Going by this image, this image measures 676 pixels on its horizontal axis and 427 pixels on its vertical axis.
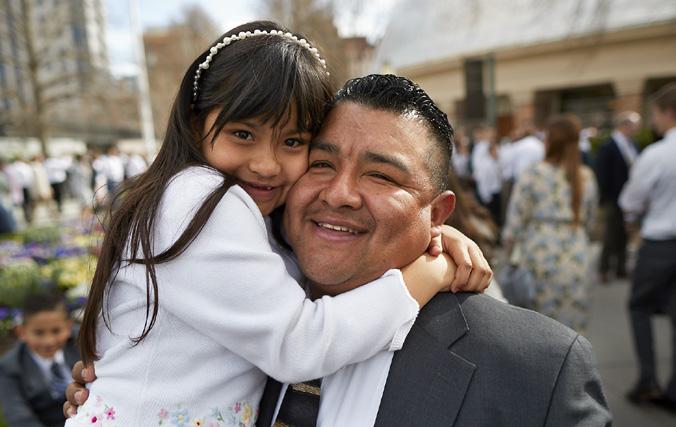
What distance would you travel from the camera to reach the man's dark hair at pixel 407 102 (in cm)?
166

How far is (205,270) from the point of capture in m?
1.47

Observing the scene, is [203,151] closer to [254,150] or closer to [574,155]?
[254,150]

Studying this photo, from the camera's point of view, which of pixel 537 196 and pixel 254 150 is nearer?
pixel 254 150

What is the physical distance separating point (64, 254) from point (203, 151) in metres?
6.67

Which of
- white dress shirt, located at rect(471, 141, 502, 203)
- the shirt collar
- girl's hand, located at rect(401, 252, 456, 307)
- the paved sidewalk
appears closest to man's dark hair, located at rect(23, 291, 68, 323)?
girl's hand, located at rect(401, 252, 456, 307)

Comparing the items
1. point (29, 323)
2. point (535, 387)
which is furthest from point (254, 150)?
point (29, 323)

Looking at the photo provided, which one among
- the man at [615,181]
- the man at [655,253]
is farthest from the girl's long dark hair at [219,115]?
the man at [615,181]

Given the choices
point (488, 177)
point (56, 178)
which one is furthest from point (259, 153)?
A: point (56, 178)

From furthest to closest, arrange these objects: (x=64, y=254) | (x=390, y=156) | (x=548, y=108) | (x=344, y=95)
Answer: (x=548, y=108)
(x=64, y=254)
(x=344, y=95)
(x=390, y=156)

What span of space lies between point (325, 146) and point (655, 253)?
3654 mm

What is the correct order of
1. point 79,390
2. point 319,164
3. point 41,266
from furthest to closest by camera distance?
point 41,266, point 79,390, point 319,164

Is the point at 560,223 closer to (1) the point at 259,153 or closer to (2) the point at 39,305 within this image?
(1) the point at 259,153

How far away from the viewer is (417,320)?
1.61 m

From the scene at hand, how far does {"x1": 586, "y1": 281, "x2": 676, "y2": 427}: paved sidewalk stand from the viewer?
4.10 metres
